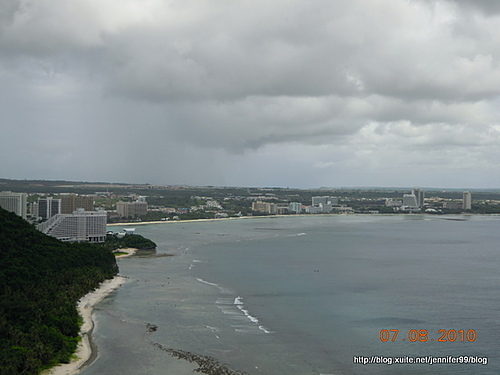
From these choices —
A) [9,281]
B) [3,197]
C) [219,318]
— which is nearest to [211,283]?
[219,318]

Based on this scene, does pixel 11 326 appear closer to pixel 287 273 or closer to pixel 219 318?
pixel 219 318

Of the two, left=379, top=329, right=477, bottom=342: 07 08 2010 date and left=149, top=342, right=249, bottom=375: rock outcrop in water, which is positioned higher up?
left=379, top=329, right=477, bottom=342: 07 08 2010 date

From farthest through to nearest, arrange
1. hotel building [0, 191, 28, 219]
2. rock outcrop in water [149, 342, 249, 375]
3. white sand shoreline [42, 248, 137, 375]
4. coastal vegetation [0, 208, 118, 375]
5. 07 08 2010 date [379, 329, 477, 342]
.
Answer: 1. hotel building [0, 191, 28, 219]
2. 07 08 2010 date [379, 329, 477, 342]
3. coastal vegetation [0, 208, 118, 375]
4. white sand shoreline [42, 248, 137, 375]
5. rock outcrop in water [149, 342, 249, 375]

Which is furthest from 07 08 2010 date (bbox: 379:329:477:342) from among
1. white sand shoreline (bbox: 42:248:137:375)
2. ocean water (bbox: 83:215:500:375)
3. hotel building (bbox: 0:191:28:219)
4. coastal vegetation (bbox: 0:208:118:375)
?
hotel building (bbox: 0:191:28:219)

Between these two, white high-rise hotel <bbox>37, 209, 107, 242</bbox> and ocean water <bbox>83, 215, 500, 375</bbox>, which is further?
white high-rise hotel <bbox>37, 209, 107, 242</bbox>

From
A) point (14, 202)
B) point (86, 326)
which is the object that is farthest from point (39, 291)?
point (14, 202)

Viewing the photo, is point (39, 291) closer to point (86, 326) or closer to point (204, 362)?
point (86, 326)

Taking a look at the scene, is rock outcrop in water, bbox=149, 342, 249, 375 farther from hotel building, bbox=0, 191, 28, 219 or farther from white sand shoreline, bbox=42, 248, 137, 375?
hotel building, bbox=0, 191, 28, 219
